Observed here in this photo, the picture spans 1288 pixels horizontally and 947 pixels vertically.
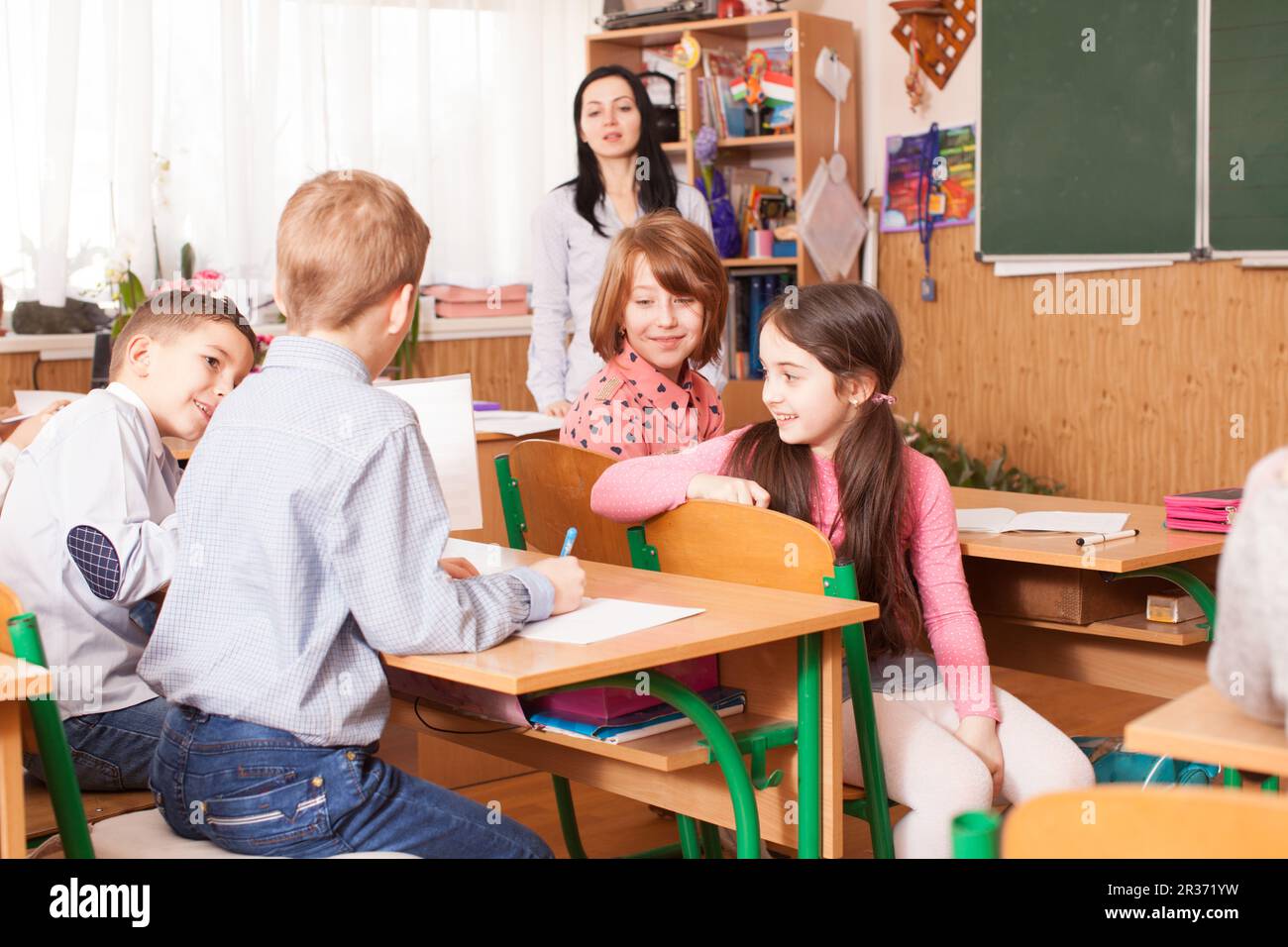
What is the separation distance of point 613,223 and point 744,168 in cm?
178

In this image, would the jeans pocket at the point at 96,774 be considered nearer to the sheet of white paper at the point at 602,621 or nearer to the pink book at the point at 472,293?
the sheet of white paper at the point at 602,621

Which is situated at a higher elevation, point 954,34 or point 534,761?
point 954,34

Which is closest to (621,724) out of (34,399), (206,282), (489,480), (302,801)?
(302,801)

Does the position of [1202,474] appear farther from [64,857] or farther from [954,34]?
[64,857]

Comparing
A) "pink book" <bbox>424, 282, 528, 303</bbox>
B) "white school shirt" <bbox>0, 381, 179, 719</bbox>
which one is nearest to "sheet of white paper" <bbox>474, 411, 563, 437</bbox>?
"white school shirt" <bbox>0, 381, 179, 719</bbox>

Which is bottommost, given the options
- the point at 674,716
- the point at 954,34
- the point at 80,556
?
the point at 674,716

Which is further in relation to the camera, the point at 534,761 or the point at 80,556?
the point at 534,761

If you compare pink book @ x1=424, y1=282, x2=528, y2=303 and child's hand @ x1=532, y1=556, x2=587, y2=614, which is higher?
pink book @ x1=424, y1=282, x2=528, y2=303

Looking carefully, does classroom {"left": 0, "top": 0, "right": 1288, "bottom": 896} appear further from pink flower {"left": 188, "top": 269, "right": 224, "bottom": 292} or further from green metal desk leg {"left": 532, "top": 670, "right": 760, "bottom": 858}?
pink flower {"left": 188, "top": 269, "right": 224, "bottom": 292}

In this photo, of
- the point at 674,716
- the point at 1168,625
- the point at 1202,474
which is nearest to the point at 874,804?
the point at 674,716

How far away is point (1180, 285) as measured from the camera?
450 cm

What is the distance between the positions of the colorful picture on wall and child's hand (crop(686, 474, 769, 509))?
3240mm

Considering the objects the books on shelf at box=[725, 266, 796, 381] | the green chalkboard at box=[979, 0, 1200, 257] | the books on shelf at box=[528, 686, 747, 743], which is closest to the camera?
the books on shelf at box=[528, 686, 747, 743]

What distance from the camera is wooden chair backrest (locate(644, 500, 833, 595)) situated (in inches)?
72.7
